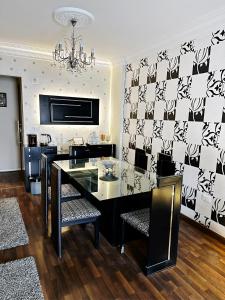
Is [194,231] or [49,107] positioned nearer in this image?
[194,231]

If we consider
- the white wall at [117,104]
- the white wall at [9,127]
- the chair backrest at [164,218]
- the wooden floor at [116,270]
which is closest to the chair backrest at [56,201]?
the wooden floor at [116,270]

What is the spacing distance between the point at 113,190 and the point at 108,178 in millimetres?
383

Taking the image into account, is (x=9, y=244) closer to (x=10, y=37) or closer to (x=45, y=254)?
(x=45, y=254)

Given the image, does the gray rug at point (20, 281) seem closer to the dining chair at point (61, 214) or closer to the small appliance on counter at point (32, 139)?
the dining chair at point (61, 214)

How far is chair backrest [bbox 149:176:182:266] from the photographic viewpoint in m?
1.84

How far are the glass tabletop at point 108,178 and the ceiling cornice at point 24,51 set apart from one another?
2266mm

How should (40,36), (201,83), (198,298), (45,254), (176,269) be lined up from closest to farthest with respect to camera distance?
1. (198,298)
2. (176,269)
3. (45,254)
4. (201,83)
5. (40,36)

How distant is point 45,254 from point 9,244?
17.8 inches

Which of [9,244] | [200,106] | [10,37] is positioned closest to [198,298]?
[9,244]

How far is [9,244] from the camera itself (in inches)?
91.5

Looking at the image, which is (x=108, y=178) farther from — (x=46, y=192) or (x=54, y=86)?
(x=54, y=86)

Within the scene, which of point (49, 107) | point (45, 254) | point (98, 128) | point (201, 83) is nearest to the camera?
point (45, 254)

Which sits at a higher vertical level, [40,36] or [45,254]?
[40,36]

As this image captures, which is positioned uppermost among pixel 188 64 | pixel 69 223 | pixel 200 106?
pixel 188 64
